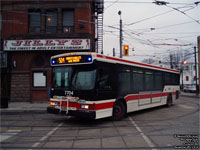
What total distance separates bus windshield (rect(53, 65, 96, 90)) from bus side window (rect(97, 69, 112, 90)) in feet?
0.99

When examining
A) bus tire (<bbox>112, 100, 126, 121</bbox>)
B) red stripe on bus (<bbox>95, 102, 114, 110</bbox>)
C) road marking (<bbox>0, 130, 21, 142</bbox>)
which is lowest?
road marking (<bbox>0, 130, 21, 142</bbox>)

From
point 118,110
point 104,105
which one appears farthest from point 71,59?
point 118,110

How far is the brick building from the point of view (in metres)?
17.0

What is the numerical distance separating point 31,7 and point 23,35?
2.78 metres

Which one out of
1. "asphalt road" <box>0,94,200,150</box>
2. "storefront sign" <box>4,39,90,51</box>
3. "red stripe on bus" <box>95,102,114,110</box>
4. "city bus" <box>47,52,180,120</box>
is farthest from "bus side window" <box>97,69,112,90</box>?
"storefront sign" <box>4,39,90,51</box>

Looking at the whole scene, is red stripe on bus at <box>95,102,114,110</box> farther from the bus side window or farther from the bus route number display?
the bus route number display

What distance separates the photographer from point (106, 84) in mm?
8180

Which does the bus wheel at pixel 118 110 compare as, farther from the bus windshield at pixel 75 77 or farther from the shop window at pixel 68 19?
the shop window at pixel 68 19

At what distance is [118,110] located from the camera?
9.12 m

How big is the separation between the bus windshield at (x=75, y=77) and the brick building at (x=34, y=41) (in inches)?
348

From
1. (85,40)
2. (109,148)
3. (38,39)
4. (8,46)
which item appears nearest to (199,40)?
(85,40)

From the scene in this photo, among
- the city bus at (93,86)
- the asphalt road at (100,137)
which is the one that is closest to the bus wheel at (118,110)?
the city bus at (93,86)

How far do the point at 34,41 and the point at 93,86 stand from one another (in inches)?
457

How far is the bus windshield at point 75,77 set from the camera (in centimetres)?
762
